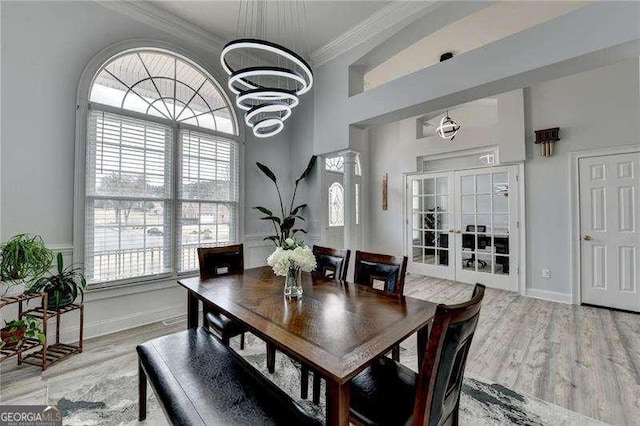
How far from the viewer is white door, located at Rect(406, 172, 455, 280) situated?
5.42m

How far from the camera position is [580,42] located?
6.64ft

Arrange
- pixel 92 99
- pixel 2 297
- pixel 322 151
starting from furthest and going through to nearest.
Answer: pixel 322 151 < pixel 92 99 < pixel 2 297

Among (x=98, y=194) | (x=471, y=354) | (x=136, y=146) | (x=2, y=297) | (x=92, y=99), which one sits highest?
(x=92, y=99)

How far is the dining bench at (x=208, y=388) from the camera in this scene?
1.13 m

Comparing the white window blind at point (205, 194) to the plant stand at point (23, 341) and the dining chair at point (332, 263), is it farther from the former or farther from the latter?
the dining chair at point (332, 263)

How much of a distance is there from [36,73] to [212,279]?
2584mm

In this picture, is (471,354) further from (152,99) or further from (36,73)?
(36,73)

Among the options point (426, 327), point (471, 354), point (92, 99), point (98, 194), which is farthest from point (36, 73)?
point (471, 354)

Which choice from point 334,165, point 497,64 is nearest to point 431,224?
point 334,165

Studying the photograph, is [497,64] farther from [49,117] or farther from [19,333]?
[19,333]

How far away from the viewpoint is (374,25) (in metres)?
3.36

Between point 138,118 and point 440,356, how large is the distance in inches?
145

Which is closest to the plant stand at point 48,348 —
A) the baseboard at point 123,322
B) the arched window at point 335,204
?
the baseboard at point 123,322

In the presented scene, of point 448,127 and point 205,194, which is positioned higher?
point 448,127
